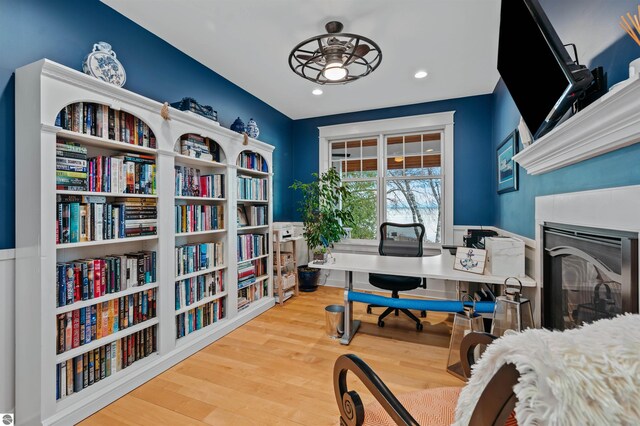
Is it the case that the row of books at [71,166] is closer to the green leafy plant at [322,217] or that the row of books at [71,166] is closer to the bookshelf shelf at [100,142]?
the bookshelf shelf at [100,142]

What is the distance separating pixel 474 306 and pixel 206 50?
323cm

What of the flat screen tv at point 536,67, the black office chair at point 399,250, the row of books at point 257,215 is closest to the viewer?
the flat screen tv at point 536,67

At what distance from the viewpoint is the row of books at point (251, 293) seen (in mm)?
3045

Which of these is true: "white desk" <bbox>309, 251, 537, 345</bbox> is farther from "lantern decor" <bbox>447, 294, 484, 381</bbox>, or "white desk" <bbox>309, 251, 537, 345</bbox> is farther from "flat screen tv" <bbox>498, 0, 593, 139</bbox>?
"flat screen tv" <bbox>498, 0, 593, 139</bbox>

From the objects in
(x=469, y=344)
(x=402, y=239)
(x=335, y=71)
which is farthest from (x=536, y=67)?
(x=402, y=239)

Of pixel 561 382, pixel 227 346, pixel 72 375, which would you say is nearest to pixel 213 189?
pixel 227 346

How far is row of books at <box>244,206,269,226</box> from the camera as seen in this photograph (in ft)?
10.8

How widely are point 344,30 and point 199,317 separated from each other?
9.25 feet

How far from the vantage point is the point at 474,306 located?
2.17m

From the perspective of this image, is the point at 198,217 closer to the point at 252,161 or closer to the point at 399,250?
the point at 252,161

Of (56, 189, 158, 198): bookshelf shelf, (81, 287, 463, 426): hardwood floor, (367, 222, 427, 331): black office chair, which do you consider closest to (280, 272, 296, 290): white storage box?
(81, 287, 463, 426): hardwood floor

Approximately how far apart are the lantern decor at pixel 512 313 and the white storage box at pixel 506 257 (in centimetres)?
29

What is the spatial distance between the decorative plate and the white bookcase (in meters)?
Answer: 0.15

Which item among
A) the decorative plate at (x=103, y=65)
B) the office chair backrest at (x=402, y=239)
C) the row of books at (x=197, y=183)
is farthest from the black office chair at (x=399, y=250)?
the decorative plate at (x=103, y=65)
